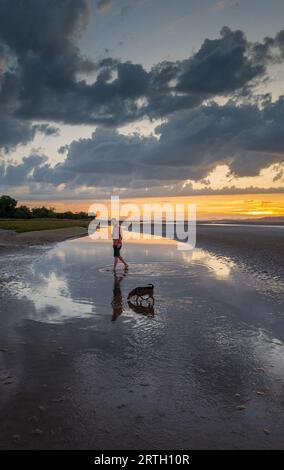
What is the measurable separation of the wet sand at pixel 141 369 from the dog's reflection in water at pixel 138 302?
106 mm

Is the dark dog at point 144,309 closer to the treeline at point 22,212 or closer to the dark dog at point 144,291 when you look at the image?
the dark dog at point 144,291

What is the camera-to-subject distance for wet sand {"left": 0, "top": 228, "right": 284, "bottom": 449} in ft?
18.5

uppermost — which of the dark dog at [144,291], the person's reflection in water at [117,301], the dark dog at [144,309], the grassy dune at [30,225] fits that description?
the grassy dune at [30,225]

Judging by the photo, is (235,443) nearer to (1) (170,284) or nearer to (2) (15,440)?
(2) (15,440)

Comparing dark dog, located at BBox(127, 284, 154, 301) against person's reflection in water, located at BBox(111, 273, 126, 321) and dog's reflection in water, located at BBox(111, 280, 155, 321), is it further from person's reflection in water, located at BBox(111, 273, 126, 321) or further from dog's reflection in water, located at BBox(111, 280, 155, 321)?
person's reflection in water, located at BBox(111, 273, 126, 321)

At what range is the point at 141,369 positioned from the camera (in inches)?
314

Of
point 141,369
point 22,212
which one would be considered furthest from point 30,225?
point 141,369

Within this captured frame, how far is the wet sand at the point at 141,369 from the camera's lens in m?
5.64

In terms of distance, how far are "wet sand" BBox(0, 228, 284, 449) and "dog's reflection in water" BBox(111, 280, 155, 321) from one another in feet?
0.35

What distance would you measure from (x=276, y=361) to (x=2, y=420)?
6.09 metres

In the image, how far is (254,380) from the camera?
7.46 m

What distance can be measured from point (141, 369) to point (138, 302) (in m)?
6.52

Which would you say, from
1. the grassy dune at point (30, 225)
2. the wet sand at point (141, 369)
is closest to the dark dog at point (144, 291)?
the wet sand at point (141, 369)
